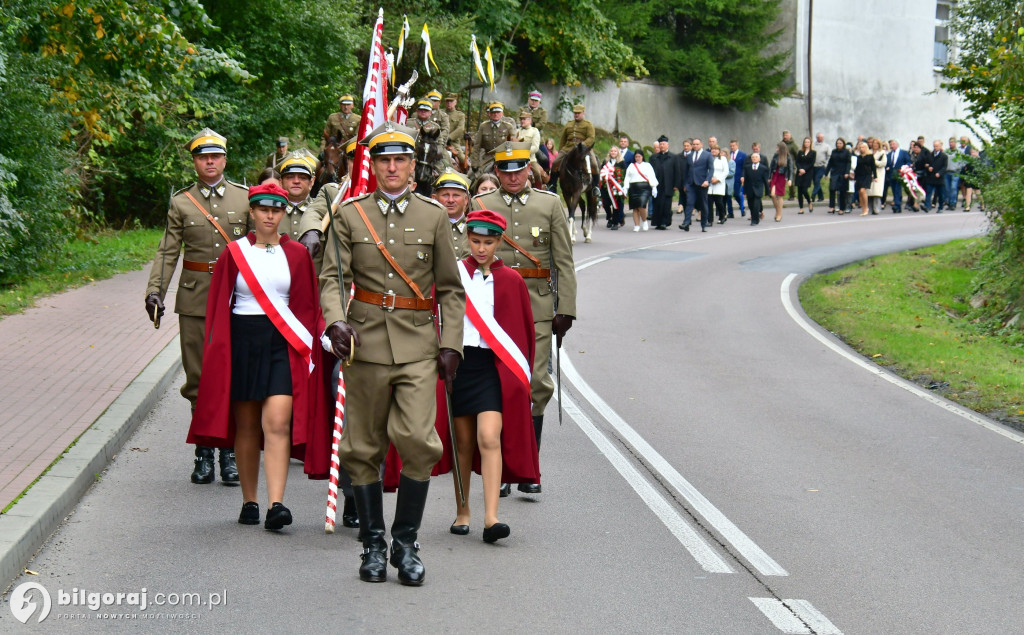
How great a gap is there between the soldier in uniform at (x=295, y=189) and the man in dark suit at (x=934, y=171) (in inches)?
1224

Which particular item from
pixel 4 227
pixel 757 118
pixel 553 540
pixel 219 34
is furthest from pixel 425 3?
pixel 553 540

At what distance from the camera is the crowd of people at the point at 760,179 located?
29719 millimetres

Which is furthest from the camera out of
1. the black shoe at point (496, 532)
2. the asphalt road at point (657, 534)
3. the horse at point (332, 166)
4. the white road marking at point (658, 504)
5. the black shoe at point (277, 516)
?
the horse at point (332, 166)

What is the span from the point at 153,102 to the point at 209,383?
1074 cm

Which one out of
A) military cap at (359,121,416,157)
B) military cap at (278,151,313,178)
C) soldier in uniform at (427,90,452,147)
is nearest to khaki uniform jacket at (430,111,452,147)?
soldier in uniform at (427,90,452,147)

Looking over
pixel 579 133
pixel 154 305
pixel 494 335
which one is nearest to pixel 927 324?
pixel 579 133

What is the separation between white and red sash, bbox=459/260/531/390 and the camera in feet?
23.4

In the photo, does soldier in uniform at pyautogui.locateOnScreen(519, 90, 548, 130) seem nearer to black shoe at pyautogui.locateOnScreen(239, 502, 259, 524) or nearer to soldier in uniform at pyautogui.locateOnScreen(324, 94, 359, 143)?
soldier in uniform at pyautogui.locateOnScreen(324, 94, 359, 143)

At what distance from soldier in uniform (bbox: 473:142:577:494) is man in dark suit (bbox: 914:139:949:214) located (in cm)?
3090

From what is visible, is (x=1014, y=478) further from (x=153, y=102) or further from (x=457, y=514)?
(x=153, y=102)

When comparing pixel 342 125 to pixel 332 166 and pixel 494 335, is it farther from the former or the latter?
pixel 494 335

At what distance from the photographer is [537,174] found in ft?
63.8

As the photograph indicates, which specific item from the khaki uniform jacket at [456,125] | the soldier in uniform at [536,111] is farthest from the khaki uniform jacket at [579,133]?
the khaki uniform jacket at [456,125]

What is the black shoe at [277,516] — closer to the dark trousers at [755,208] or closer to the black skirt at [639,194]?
the black skirt at [639,194]
